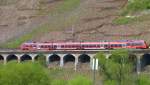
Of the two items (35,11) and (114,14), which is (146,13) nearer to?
(114,14)

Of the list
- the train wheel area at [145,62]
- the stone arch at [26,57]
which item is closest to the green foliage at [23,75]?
the train wheel area at [145,62]

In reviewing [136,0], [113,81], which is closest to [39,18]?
[136,0]

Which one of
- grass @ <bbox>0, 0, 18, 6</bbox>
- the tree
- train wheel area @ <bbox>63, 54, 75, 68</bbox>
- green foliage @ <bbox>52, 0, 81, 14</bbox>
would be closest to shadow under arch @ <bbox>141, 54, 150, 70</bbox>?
train wheel area @ <bbox>63, 54, 75, 68</bbox>

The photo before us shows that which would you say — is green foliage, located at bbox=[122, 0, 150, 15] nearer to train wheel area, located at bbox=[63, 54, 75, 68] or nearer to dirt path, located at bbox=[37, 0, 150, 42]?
dirt path, located at bbox=[37, 0, 150, 42]

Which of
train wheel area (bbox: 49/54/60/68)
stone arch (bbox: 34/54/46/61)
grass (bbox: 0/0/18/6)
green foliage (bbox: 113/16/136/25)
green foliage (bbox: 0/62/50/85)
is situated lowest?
train wheel area (bbox: 49/54/60/68)

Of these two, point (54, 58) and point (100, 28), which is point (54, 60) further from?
point (100, 28)

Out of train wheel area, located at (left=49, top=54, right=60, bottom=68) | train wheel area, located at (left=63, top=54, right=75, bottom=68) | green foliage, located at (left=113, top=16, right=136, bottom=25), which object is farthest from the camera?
green foliage, located at (left=113, top=16, right=136, bottom=25)

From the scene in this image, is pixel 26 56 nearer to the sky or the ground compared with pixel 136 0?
nearer to the ground
